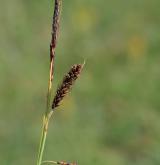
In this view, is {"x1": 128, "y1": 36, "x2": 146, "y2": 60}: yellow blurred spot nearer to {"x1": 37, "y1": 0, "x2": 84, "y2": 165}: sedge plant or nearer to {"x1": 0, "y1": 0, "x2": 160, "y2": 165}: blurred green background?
{"x1": 0, "y1": 0, "x2": 160, "y2": 165}: blurred green background

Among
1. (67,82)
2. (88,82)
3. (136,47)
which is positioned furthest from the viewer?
(136,47)

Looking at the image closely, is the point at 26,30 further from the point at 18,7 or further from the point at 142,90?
the point at 142,90

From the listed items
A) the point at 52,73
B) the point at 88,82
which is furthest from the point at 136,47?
the point at 52,73

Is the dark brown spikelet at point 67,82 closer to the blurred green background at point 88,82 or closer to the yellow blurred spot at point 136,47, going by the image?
the blurred green background at point 88,82

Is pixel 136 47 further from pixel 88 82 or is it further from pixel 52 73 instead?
pixel 52 73

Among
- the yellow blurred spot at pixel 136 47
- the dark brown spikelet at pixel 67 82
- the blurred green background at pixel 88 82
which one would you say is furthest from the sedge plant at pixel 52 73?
the yellow blurred spot at pixel 136 47

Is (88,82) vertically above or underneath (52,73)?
above
